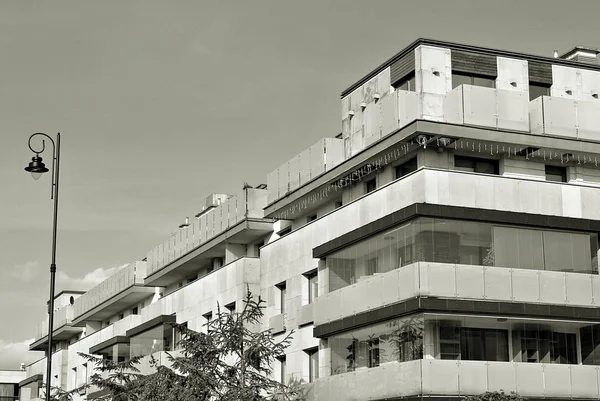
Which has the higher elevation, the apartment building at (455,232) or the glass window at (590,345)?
the apartment building at (455,232)

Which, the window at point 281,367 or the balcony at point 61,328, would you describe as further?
the balcony at point 61,328

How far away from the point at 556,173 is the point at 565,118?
2.10m

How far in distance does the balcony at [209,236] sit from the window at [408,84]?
11.2 m

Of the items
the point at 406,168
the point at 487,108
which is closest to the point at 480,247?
the point at 406,168

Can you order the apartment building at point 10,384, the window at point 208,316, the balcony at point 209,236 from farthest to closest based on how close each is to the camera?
the apartment building at point 10,384, the window at point 208,316, the balcony at point 209,236

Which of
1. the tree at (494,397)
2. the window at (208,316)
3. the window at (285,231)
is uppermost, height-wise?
the window at (285,231)

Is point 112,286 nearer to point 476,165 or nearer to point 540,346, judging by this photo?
point 476,165

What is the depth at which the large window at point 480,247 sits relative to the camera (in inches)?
1406

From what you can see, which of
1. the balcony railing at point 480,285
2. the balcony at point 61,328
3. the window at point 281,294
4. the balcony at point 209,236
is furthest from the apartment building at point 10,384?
the balcony railing at point 480,285

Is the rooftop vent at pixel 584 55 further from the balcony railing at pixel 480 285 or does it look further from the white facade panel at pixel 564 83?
the balcony railing at pixel 480 285

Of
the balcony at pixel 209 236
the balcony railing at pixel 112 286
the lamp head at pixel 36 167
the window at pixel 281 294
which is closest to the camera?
the lamp head at pixel 36 167

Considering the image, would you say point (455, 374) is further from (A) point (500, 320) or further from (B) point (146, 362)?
(B) point (146, 362)

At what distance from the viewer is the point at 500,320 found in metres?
36.1

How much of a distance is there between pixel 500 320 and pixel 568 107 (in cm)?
796
